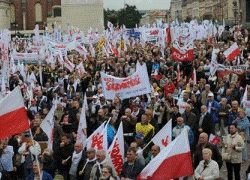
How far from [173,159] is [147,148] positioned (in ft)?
9.26

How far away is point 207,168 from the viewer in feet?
28.8

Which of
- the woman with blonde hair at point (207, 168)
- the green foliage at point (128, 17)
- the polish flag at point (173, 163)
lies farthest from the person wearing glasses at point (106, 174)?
the green foliage at point (128, 17)

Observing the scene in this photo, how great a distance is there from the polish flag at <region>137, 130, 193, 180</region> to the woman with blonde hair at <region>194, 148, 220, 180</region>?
0.54 m

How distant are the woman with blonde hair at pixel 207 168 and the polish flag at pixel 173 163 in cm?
54

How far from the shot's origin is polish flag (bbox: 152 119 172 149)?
10.3m

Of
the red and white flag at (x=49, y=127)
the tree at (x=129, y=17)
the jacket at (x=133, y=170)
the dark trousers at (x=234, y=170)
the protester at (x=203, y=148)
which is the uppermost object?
the tree at (x=129, y=17)

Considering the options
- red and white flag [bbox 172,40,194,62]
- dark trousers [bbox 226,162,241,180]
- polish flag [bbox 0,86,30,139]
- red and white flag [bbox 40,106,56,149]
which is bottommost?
dark trousers [bbox 226,162,241,180]

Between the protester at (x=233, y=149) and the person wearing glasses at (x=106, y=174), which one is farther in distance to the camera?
the protester at (x=233, y=149)

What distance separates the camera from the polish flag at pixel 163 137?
1028cm

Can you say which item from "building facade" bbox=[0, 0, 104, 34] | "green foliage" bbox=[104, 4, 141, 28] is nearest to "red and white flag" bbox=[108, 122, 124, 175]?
"building facade" bbox=[0, 0, 104, 34]

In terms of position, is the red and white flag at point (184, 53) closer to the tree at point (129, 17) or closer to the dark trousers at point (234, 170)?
the dark trousers at point (234, 170)

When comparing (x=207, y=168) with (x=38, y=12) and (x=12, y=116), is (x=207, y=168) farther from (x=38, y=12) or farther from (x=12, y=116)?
(x=38, y=12)

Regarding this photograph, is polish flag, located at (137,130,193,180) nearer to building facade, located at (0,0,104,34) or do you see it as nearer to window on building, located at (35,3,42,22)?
building facade, located at (0,0,104,34)

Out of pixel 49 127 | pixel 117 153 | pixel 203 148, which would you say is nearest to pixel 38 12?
pixel 49 127
